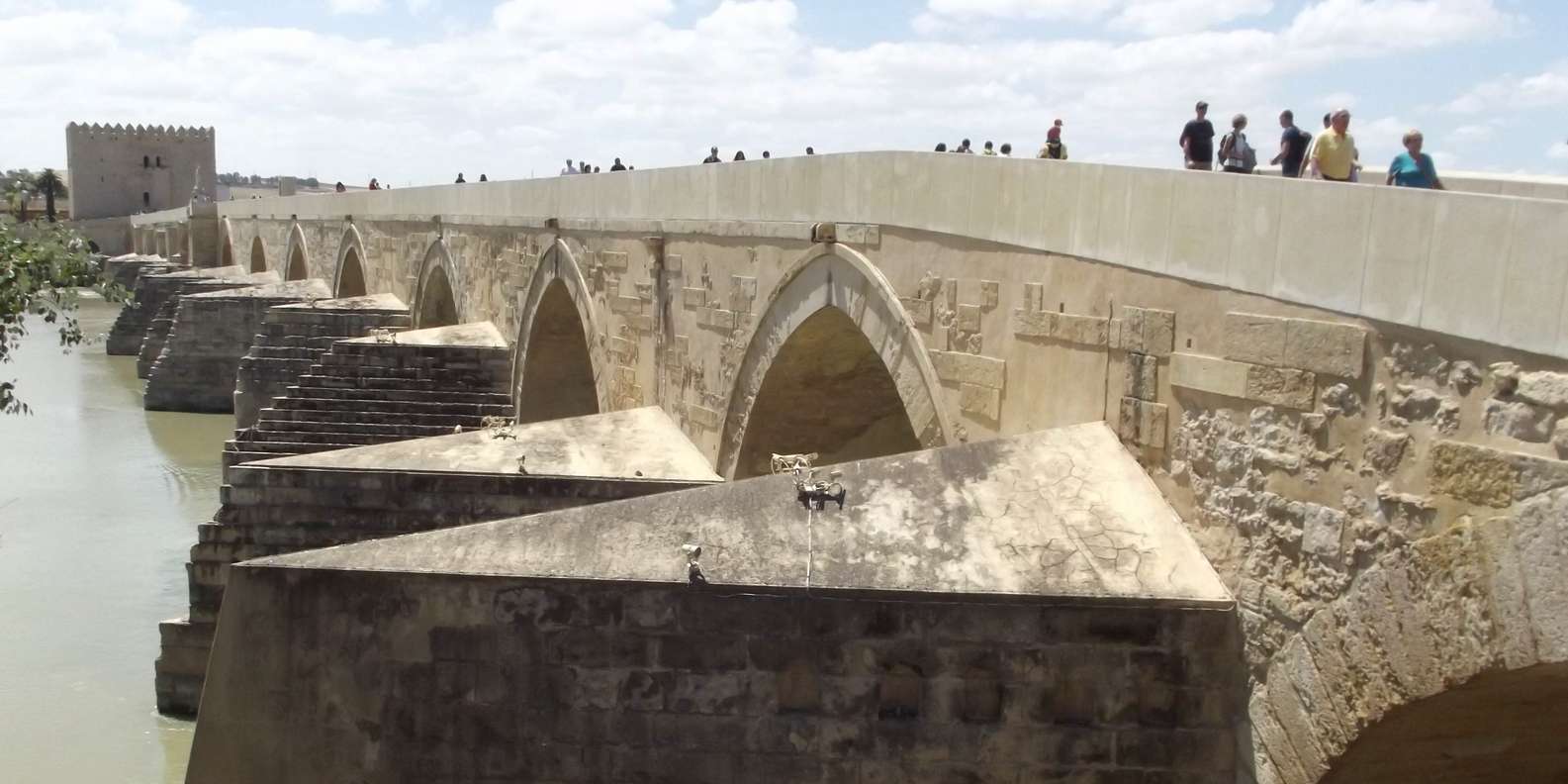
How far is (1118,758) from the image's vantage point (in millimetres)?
3900

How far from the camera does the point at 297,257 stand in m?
26.9

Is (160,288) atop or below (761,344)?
below

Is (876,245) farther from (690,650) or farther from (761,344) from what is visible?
(690,650)

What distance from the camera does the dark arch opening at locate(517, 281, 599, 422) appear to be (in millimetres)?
11750

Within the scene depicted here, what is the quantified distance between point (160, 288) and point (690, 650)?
2688cm

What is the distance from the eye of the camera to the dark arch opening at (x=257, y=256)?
101ft

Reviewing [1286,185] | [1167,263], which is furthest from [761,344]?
[1286,185]

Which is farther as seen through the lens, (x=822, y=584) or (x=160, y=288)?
(x=160, y=288)

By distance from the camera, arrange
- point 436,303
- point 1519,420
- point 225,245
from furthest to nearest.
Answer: point 225,245
point 436,303
point 1519,420

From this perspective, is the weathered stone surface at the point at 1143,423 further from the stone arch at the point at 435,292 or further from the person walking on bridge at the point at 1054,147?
the stone arch at the point at 435,292

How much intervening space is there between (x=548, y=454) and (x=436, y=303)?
9.64 metres

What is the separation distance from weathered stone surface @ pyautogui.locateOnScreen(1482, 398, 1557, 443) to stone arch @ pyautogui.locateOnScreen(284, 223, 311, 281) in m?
24.3

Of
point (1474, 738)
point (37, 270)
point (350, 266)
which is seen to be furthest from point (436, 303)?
point (1474, 738)

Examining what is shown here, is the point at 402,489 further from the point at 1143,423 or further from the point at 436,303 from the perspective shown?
the point at 436,303
